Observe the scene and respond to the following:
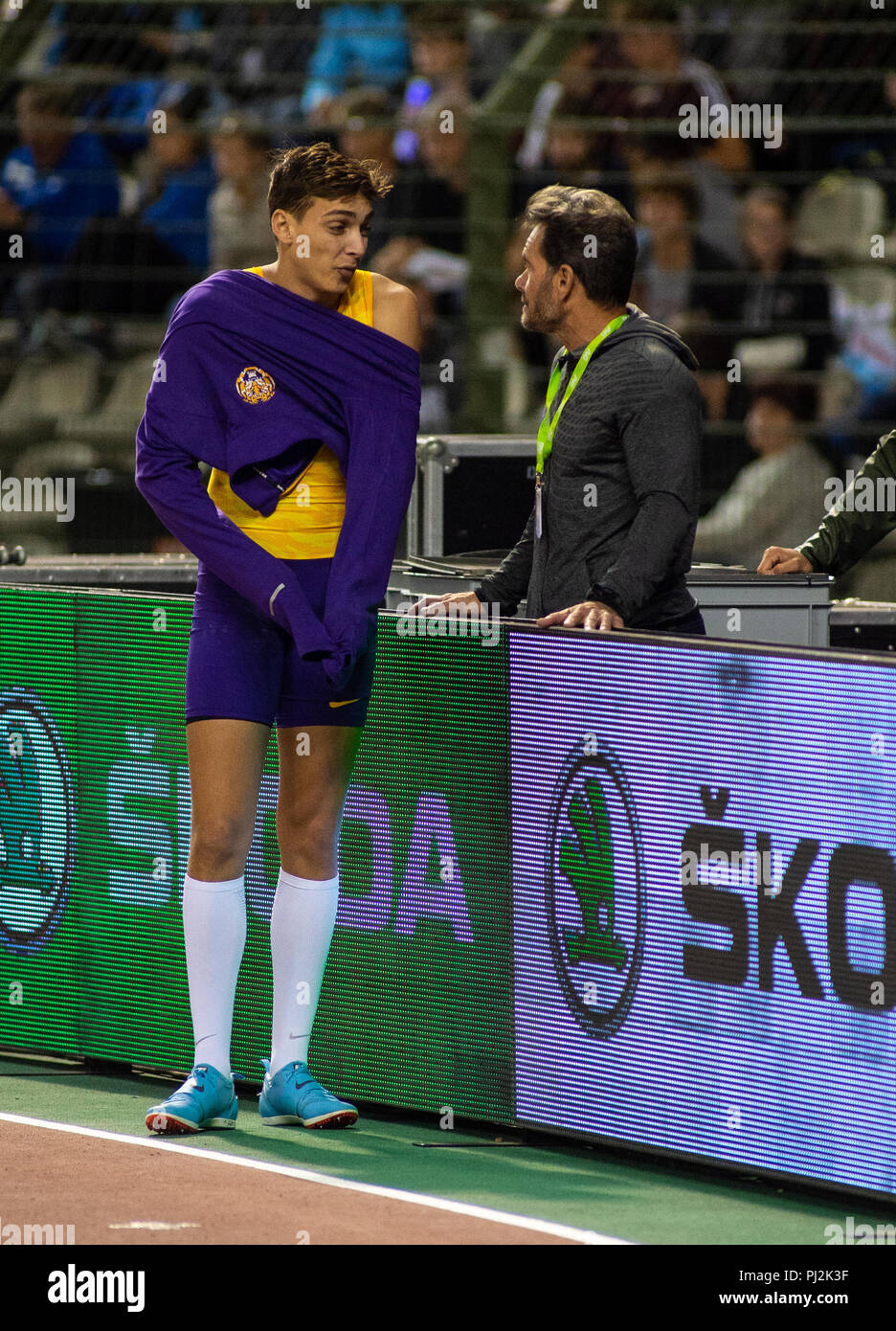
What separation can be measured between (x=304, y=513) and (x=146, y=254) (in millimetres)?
7265

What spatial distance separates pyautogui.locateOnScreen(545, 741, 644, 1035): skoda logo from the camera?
478cm

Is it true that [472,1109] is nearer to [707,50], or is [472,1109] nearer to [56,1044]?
[56,1044]

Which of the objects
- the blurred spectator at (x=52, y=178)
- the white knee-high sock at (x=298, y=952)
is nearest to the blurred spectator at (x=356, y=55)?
the blurred spectator at (x=52, y=178)

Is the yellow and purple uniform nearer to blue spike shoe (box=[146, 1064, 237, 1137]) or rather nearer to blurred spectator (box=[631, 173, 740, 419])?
blue spike shoe (box=[146, 1064, 237, 1137])

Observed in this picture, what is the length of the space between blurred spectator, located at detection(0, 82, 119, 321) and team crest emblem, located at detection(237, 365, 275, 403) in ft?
24.4

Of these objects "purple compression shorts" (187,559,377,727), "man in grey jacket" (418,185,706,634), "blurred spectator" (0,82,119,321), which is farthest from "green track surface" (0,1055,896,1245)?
"blurred spectator" (0,82,119,321)

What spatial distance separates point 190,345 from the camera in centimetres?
495

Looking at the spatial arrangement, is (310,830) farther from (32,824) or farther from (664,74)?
(664,74)

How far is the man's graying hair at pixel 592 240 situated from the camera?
5027 millimetres

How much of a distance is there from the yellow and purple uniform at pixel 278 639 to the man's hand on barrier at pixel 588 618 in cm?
40

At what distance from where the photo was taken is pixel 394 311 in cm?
505

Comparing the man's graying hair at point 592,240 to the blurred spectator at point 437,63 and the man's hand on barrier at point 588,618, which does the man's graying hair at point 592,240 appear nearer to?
the man's hand on barrier at point 588,618

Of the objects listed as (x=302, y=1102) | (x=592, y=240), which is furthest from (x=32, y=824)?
(x=592, y=240)

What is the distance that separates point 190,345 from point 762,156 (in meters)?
6.53
